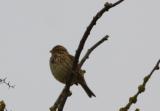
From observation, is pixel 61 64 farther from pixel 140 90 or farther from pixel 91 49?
pixel 140 90

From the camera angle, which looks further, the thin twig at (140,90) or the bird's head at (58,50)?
the bird's head at (58,50)

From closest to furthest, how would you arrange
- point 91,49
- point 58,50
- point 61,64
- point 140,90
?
point 140,90 → point 91,49 → point 61,64 → point 58,50

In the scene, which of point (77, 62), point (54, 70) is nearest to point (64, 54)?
point (54, 70)

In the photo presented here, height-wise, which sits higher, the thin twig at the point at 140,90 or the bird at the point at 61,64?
the bird at the point at 61,64

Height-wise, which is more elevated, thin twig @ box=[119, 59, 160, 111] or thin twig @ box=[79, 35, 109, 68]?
thin twig @ box=[79, 35, 109, 68]

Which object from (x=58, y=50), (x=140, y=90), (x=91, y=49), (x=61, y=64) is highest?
(x=58, y=50)

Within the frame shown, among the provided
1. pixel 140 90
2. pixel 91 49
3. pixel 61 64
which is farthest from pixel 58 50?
pixel 140 90

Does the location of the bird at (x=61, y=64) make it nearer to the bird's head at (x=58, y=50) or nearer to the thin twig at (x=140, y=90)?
the bird's head at (x=58, y=50)

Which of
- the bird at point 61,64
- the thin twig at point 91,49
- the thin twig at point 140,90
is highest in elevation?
the bird at point 61,64

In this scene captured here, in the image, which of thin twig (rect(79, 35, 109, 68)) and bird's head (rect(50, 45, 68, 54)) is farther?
bird's head (rect(50, 45, 68, 54))

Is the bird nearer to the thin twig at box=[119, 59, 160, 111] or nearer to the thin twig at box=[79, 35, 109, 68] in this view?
the thin twig at box=[79, 35, 109, 68]

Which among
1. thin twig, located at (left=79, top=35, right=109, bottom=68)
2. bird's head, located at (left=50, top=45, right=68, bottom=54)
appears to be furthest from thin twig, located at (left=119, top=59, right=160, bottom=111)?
bird's head, located at (left=50, top=45, right=68, bottom=54)

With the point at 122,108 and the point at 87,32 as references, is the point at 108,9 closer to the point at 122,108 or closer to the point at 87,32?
the point at 87,32

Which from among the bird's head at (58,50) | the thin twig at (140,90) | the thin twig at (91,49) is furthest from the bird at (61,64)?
the thin twig at (140,90)
